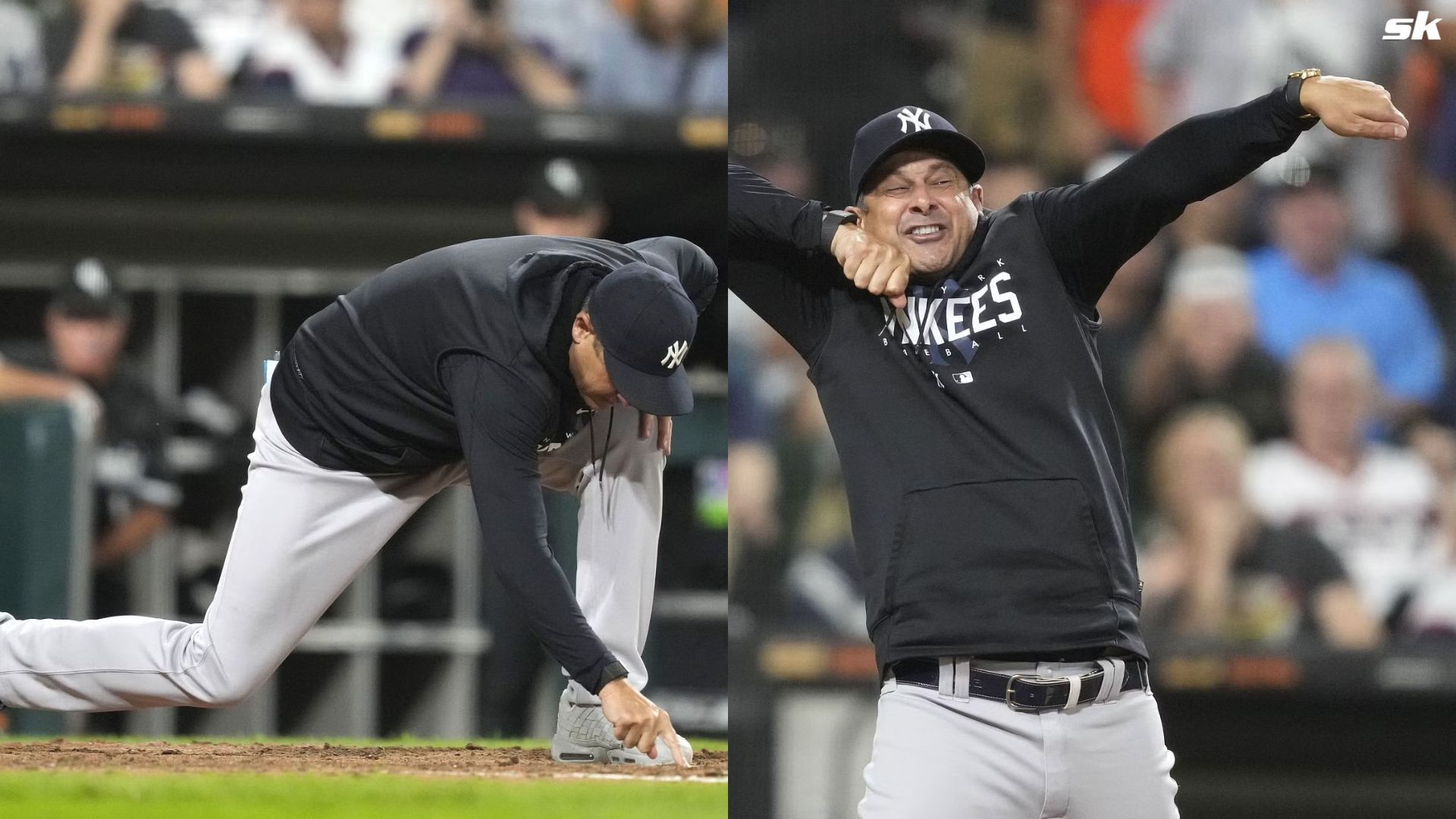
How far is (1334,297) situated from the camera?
163 inches

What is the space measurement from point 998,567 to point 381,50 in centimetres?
269

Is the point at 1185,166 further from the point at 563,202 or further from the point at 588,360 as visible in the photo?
the point at 563,202

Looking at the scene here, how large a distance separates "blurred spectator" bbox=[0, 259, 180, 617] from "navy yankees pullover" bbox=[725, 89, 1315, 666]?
6.09 ft

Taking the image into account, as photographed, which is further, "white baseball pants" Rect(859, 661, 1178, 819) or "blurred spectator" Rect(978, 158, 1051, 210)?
"blurred spectator" Rect(978, 158, 1051, 210)

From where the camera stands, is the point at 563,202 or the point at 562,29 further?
the point at 562,29

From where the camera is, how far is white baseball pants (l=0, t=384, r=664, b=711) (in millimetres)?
2137

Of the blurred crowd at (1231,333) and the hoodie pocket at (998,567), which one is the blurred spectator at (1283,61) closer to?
the blurred crowd at (1231,333)

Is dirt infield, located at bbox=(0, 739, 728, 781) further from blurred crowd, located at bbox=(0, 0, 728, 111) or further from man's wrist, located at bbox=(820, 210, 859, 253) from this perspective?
blurred crowd, located at bbox=(0, 0, 728, 111)

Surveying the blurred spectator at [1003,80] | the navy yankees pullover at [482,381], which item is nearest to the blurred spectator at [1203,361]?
the blurred spectator at [1003,80]

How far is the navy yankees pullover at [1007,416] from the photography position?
1660 mm

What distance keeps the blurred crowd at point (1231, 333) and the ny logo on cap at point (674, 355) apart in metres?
1.85

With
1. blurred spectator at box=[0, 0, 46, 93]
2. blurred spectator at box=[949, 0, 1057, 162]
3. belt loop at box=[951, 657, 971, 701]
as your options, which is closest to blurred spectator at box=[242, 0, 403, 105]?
blurred spectator at box=[0, 0, 46, 93]

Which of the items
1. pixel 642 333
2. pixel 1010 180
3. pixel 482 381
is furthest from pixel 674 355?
pixel 1010 180

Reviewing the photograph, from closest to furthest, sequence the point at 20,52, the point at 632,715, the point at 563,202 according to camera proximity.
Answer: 1. the point at 632,715
2. the point at 563,202
3. the point at 20,52
